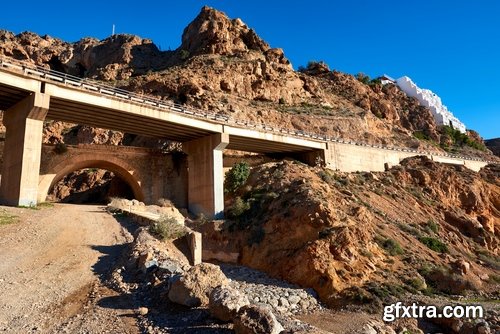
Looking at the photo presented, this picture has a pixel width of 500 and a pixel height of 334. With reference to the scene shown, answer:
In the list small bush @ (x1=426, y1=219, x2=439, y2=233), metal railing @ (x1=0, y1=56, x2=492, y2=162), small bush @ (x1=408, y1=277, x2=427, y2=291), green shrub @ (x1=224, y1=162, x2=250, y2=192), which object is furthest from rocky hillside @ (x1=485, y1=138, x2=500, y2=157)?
small bush @ (x1=408, y1=277, x2=427, y2=291)

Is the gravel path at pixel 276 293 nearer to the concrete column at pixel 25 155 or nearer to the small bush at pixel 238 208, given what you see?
the small bush at pixel 238 208

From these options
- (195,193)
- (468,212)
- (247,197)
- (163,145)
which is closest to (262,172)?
(247,197)

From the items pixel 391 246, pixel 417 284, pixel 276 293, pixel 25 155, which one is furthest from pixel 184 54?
pixel 417 284

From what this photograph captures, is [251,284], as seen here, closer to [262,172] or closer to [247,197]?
[247,197]

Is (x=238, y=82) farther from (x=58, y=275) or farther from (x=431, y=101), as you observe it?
(x=431, y=101)

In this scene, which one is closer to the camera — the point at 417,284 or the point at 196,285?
the point at 196,285

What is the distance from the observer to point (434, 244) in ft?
88.1

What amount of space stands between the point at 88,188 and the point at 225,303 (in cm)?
3952

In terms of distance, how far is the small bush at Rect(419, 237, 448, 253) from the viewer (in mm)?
26464

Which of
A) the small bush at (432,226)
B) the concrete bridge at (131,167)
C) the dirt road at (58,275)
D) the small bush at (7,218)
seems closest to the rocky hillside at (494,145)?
the small bush at (432,226)

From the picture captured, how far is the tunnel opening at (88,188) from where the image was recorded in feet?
133

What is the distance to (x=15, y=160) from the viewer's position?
23.5m

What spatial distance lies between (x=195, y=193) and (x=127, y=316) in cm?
2437

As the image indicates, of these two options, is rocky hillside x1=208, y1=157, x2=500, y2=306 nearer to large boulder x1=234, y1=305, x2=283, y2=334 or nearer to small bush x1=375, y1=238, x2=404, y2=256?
small bush x1=375, y1=238, x2=404, y2=256
